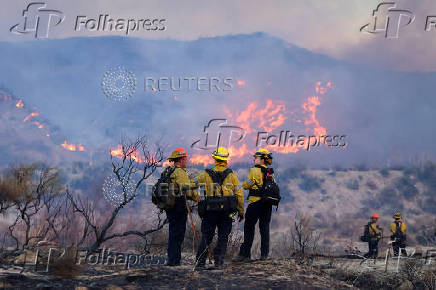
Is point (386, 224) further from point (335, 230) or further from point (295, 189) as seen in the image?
point (295, 189)

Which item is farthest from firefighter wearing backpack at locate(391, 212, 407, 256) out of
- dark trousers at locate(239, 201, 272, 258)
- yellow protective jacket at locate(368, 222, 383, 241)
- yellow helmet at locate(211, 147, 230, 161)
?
yellow helmet at locate(211, 147, 230, 161)

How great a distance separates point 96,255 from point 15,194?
8.77ft

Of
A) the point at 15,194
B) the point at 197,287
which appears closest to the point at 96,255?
the point at 15,194

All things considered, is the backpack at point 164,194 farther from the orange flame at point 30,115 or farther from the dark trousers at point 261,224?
the orange flame at point 30,115

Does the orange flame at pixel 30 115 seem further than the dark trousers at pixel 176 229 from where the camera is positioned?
Yes

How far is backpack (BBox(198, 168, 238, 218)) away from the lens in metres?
8.43

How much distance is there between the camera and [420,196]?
69875 mm

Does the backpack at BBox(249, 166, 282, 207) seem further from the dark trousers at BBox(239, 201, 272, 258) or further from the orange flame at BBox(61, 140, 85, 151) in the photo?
the orange flame at BBox(61, 140, 85, 151)

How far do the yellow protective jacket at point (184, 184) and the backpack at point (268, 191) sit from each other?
1304mm

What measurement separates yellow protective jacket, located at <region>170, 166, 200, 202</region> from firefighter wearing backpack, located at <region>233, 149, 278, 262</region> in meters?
1.14

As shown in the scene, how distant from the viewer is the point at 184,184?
27.7 ft

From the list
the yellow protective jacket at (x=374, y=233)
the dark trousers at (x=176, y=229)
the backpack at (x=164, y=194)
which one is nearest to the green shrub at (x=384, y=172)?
the yellow protective jacket at (x=374, y=233)

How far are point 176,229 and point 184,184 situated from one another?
34.5 inches

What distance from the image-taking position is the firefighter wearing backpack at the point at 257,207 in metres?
9.05
